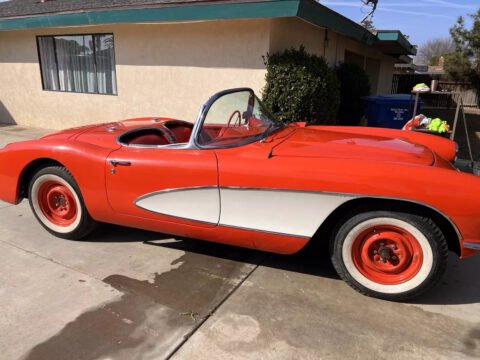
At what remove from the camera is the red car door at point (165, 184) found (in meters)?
2.85

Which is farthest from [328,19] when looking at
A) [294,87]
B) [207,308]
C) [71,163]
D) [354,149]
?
[207,308]

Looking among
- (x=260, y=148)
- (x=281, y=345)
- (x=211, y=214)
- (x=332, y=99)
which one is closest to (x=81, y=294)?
(x=211, y=214)

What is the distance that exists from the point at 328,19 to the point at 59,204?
5.73m

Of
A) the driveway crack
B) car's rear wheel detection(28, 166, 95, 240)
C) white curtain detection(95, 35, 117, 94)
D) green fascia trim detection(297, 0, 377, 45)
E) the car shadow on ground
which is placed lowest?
the driveway crack

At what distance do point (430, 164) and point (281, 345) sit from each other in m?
1.58

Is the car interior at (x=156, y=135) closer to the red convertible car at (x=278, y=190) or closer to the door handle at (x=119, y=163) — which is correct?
the red convertible car at (x=278, y=190)

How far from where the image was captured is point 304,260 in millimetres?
3271

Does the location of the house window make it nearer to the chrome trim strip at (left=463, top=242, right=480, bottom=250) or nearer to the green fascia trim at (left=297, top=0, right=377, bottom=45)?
the green fascia trim at (left=297, top=0, right=377, bottom=45)

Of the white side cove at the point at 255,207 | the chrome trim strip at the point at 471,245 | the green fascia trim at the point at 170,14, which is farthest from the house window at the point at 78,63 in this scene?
the chrome trim strip at the point at 471,245

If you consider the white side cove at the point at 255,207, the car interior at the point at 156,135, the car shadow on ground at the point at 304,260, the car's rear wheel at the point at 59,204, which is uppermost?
the car interior at the point at 156,135

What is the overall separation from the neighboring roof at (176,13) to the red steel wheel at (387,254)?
14.3 feet

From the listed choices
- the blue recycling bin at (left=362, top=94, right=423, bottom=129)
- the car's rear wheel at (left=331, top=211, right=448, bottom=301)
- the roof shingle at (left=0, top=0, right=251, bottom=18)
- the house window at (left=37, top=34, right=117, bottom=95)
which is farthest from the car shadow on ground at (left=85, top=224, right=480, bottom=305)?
the house window at (left=37, top=34, right=117, bottom=95)

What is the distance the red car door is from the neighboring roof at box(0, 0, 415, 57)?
3.97 meters

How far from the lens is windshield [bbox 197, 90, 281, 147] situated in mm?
2992
